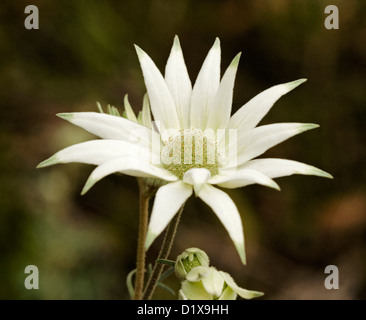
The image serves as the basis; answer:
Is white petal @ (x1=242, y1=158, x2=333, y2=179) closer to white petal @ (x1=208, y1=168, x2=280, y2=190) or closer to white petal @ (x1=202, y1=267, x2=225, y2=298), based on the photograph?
white petal @ (x1=208, y1=168, x2=280, y2=190)

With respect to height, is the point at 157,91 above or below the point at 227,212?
above

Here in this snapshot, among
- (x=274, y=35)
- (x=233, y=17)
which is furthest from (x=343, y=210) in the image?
(x=233, y=17)

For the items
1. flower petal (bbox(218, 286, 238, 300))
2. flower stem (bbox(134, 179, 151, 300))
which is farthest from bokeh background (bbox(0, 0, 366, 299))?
flower petal (bbox(218, 286, 238, 300))

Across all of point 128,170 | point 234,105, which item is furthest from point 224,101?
point 234,105
